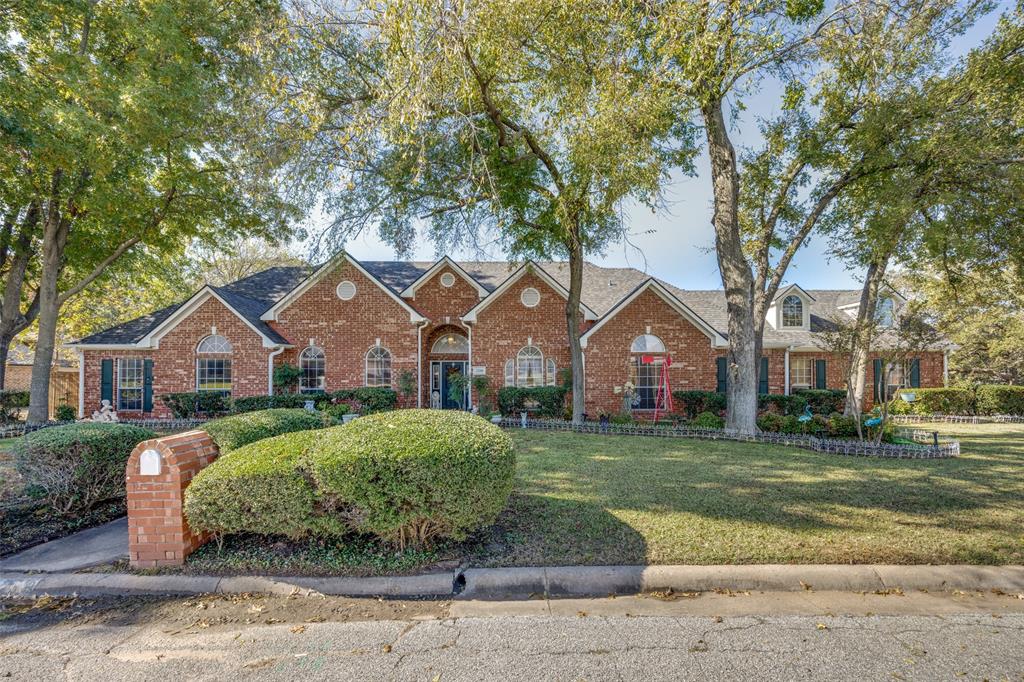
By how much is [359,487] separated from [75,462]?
12.5 ft

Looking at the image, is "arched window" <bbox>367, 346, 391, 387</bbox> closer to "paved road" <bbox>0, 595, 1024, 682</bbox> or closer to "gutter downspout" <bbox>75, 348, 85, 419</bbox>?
"gutter downspout" <bbox>75, 348, 85, 419</bbox>

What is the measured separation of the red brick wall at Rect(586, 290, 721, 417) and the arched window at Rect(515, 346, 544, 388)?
1.76 m

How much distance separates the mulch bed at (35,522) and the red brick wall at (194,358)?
10.6 metres

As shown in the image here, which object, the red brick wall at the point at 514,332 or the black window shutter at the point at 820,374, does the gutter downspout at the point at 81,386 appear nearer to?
the red brick wall at the point at 514,332

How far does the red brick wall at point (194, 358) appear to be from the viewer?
16.0m

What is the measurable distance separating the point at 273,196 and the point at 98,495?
300 inches

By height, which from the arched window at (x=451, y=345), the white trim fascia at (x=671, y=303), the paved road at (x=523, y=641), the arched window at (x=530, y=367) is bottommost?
the paved road at (x=523, y=641)

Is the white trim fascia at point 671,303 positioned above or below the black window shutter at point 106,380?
above

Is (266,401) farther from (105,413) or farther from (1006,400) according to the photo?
(1006,400)

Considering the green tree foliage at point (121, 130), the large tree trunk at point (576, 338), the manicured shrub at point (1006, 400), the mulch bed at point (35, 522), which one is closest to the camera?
the mulch bed at point (35, 522)

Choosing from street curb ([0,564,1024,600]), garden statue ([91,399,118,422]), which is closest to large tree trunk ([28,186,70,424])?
garden statue ([91,399,118,422])

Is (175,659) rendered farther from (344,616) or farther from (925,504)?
(925,504)

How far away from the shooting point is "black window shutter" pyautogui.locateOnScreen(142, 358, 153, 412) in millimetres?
16156

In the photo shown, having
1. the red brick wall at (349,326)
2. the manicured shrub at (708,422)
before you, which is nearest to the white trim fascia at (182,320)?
the red brick wall at (349,326)
